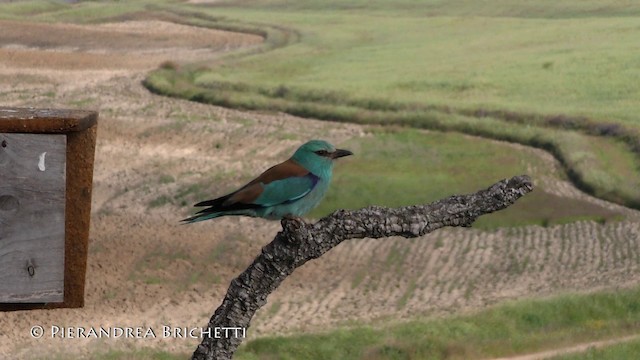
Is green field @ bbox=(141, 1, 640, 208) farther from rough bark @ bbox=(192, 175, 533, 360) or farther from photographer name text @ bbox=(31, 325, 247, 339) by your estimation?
rough bark @ bbox=(192, 175, 533, 360)

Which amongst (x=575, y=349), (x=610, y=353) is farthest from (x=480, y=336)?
(x=610, y=353)

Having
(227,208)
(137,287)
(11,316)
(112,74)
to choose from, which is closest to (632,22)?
(112,74)

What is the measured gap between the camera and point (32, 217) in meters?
2.54

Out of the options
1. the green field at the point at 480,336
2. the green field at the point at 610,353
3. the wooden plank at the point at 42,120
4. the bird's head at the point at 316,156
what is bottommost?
the green field at the point at 480,336

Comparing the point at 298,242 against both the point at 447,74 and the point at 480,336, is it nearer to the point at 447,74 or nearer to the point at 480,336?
the point at 480,336

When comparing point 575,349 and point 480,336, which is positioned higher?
point 575,349

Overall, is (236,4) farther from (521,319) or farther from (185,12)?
(521,319)

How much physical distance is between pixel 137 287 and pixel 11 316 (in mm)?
2734

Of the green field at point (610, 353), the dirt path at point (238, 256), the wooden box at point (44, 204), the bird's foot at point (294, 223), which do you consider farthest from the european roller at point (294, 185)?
the dirt path at point (238, 256)

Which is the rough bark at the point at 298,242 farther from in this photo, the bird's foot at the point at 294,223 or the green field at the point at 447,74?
the green field at the point at 447,74

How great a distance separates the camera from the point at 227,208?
12.3 ft

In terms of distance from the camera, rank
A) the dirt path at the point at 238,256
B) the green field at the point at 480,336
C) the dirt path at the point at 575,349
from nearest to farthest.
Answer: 1. the dirt path at the point at 575,349
2. the green field at the point at 480,336
3. the dirt path at the point at 238,256

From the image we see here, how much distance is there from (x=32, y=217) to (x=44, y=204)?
34 millimetres

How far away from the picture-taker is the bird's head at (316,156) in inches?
154
